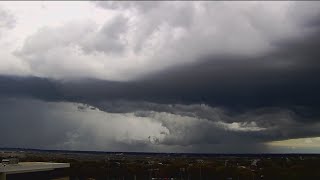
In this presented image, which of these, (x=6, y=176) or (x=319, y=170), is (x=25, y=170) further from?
(x=319, y=170)

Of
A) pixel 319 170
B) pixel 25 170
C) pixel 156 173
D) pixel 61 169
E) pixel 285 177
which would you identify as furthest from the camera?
pixel 156 173

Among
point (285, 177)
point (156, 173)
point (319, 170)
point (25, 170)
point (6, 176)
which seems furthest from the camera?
point (156, 173)

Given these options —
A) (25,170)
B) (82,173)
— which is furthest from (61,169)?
(82,173)

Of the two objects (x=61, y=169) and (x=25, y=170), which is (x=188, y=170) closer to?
(x=61, y=169)

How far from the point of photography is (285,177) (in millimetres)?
162250

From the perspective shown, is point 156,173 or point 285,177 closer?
point 285,177

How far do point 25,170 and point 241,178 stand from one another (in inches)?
3467

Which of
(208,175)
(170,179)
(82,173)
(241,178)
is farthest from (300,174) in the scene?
(82,173)

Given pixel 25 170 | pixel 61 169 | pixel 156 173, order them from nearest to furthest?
pixel 25 170 → pixel 61 169 → pixel 156 173

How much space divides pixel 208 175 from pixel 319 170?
41.8 metres

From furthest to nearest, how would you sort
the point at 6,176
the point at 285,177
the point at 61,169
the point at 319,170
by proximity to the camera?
the point at 319,170 < the point at 285,177 < the point at 61,169 < the point at 6,176

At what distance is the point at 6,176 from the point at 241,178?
9468 cm

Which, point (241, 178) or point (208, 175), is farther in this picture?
point (208, 175)

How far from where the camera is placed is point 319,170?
577 feet
